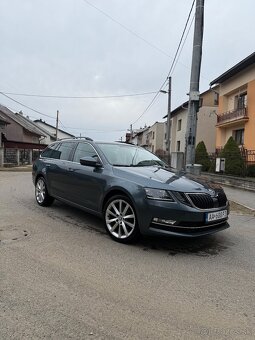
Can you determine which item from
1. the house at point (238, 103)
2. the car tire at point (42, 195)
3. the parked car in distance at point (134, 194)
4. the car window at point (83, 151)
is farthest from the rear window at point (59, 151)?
the house at point (238, 103)

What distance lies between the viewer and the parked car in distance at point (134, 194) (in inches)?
185

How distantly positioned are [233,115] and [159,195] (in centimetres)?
2215

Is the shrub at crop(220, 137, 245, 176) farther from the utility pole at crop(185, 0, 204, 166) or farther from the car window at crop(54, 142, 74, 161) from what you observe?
the car window at crop(54, 142, 74, 161)

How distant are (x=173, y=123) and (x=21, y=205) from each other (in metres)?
36.5

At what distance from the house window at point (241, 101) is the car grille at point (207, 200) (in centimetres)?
2108

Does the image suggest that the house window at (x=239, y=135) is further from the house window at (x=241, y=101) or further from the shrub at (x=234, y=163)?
the shrub at (x=234, y=163)

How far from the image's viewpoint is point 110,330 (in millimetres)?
2805

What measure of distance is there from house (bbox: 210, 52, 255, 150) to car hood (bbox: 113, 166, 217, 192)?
58.5 ft

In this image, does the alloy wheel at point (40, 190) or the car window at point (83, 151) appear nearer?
Result: the car window at point (83, 151)

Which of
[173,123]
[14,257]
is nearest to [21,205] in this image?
[14,257]

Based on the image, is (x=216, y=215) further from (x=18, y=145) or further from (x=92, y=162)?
(x=18, y=145)

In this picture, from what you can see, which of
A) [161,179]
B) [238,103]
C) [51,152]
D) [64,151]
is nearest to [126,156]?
[161,179]

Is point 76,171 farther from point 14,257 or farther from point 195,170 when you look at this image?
point 195,170

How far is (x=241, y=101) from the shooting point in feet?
84.4
